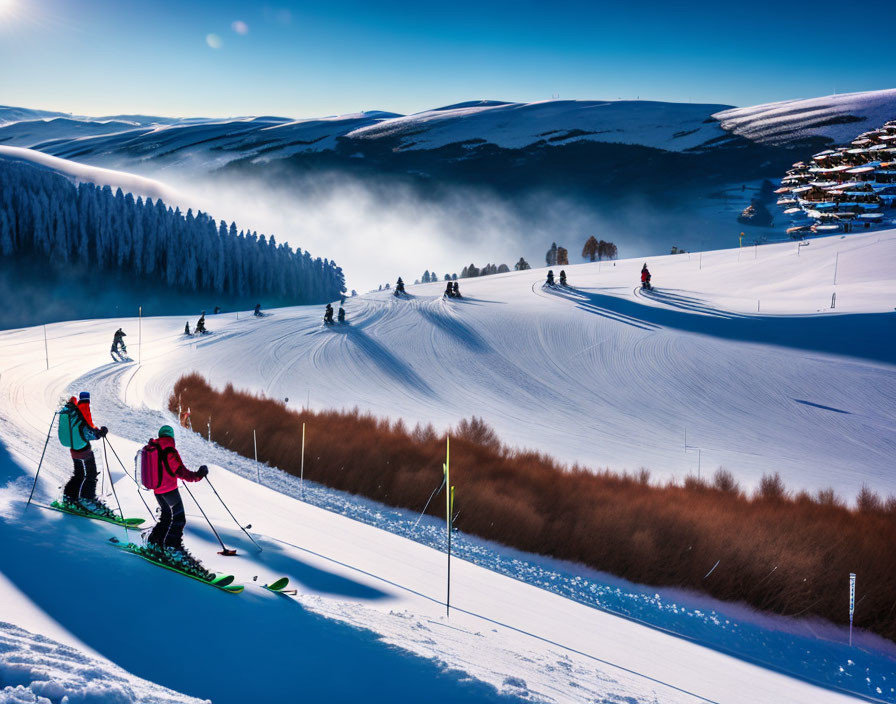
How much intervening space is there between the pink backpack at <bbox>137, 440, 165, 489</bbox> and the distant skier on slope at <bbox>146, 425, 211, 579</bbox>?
0.02 metres

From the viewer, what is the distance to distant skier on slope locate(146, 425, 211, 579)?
6848 millimetres

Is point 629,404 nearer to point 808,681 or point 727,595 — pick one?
point 727,595

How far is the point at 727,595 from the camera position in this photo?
32.3 ft

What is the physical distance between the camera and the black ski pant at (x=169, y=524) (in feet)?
23.3

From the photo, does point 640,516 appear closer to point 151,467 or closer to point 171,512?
point 171,512

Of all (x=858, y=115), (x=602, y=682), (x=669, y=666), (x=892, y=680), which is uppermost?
Result: (x=858, y=115)

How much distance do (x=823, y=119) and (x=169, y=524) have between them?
716 ft

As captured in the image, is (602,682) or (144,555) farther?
(144,555)

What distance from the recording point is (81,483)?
8.70 meters

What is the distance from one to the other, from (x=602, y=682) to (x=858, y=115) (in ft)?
706

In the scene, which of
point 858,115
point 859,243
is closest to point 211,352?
point 859,243

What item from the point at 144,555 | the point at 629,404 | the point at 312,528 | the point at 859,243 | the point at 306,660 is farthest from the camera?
the point at 859,243

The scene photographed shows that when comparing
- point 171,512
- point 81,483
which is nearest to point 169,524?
point 171,512

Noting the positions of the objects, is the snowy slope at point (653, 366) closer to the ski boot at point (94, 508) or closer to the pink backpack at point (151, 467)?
the ski boot at point (94, 508)
